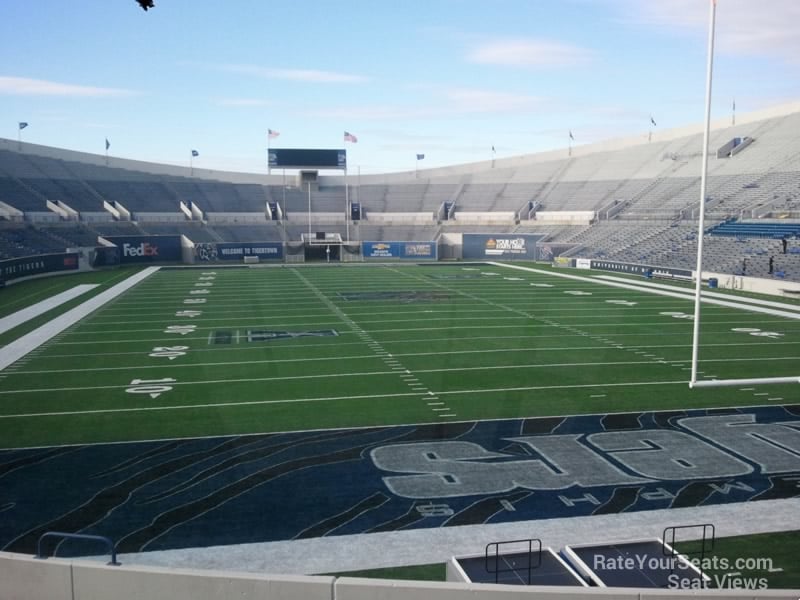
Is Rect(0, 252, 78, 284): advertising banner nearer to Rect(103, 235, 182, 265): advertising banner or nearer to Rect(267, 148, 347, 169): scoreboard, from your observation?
Rect(103, 235, 182, 265): advertising banner

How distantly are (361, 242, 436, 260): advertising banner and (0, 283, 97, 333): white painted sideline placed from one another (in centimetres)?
2253

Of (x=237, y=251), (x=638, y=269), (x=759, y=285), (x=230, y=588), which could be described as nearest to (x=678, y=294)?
(x=759, y=285)

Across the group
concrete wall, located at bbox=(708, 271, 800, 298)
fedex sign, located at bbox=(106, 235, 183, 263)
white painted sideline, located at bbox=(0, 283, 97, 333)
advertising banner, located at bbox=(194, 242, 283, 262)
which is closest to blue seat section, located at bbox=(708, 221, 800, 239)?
concrete wall, located at bbox=(708, 271, 800, 298)

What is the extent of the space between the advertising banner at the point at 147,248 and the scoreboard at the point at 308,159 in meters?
16.5

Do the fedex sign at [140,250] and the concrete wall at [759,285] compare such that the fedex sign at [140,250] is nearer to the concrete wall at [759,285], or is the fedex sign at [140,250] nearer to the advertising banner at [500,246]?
the advertising banner at [500,246]

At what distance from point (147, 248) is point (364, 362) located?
35059 mm

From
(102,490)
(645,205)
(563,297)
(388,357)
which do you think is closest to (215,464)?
(102,490)

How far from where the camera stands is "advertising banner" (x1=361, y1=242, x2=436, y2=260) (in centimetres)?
5278

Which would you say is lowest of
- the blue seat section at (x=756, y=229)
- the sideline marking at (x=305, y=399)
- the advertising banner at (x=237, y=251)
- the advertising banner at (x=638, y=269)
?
the sideline marking at (x=305, y=399)

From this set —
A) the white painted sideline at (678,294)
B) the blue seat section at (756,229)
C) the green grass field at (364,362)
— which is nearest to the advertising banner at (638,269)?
the white painted sideline at (678,294)

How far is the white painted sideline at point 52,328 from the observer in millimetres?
17578

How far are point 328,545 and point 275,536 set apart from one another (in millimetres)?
609

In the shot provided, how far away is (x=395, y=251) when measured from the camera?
52.8m

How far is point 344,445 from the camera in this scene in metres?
11.0
